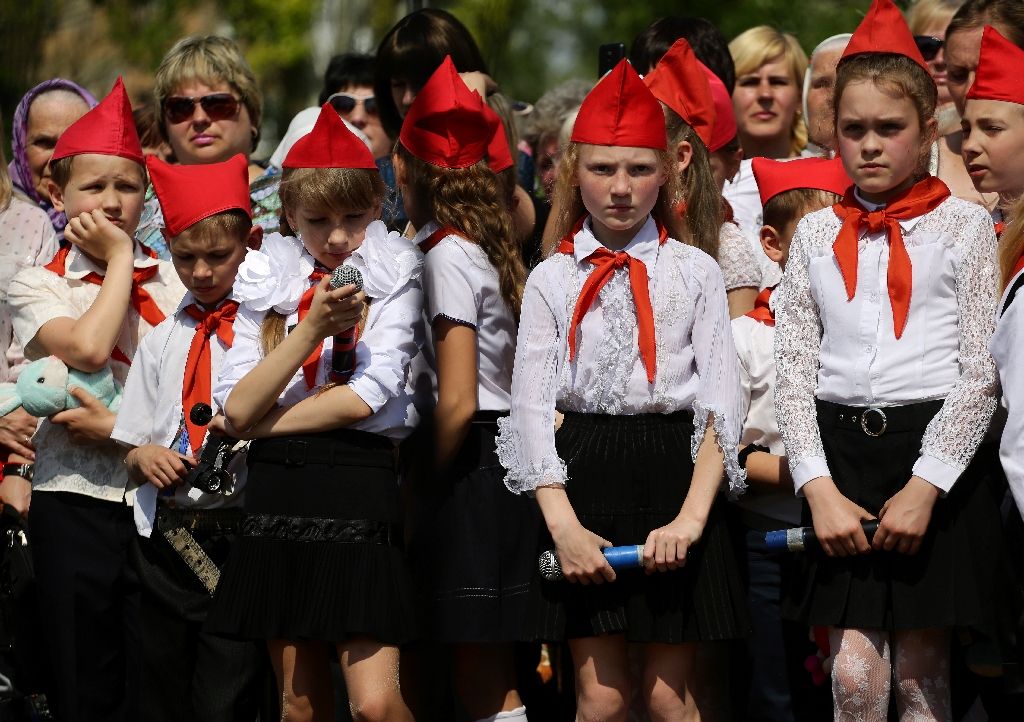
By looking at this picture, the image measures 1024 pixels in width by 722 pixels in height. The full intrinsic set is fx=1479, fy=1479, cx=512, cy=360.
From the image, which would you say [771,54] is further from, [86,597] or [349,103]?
[86,597]

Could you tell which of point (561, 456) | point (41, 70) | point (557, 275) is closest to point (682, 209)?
point (557, 275)

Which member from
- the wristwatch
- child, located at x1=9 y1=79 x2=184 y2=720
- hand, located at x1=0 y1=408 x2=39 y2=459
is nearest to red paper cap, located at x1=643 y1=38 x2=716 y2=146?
child, located at x1=9 y1=79 x2=184 y2=720

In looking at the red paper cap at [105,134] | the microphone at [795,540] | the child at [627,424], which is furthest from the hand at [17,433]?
the microphone at [795,540]

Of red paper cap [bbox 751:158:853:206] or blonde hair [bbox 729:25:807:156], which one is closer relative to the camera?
red paper cap [bbox 751:158:853:206]

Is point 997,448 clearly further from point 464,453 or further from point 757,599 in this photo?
point 464,453

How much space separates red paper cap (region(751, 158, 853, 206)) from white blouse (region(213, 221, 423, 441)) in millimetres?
1245

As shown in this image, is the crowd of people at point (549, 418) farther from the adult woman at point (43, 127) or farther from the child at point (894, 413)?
the adult woman at point (43, 127)

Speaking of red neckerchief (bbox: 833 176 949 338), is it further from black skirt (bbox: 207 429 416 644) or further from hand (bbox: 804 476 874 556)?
black skirt (bbox: 207 429 416 644)

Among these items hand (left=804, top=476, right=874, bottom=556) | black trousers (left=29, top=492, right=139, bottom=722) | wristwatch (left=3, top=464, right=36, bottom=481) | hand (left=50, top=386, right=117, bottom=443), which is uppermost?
hand (left=50, top=386, right=117, bottom=443)

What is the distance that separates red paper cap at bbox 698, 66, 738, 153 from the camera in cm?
522

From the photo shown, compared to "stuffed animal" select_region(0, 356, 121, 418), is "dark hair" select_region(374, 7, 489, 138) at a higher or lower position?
higher

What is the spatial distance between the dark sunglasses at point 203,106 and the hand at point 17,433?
1.38 m

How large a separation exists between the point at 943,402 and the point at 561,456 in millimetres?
1051

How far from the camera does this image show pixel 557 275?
4.24m
